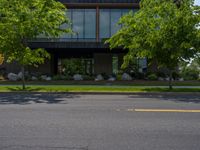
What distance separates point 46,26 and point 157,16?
21.3 feet

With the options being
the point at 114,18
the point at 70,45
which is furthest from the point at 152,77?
the point at 114,18

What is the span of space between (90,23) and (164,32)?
810 inches

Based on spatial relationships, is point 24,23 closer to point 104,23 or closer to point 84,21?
point 84,21

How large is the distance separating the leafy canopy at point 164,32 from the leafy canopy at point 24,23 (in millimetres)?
4210

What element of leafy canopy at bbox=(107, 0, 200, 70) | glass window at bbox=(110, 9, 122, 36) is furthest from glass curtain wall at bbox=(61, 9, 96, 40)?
leafy canopy at bbox=(107, 0, 200, 70)

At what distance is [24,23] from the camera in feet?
72.1

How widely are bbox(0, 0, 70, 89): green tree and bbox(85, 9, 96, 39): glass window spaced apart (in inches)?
702

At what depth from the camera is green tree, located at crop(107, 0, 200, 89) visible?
2131 centimetres

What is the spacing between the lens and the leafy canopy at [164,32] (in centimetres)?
2131

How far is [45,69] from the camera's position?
135 ft

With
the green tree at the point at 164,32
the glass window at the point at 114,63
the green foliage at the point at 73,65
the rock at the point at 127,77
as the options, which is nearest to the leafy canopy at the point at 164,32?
the green tree at the point at 164,32

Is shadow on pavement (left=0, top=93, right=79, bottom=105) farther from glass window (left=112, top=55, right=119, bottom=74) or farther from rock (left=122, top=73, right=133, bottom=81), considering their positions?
glass window (left=112, top=55, right=119, bottom=74)

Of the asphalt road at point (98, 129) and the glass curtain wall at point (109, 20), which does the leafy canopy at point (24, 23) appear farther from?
the glass curtain wall at point (109, 20)

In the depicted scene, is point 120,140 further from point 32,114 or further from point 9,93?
point 9,93
